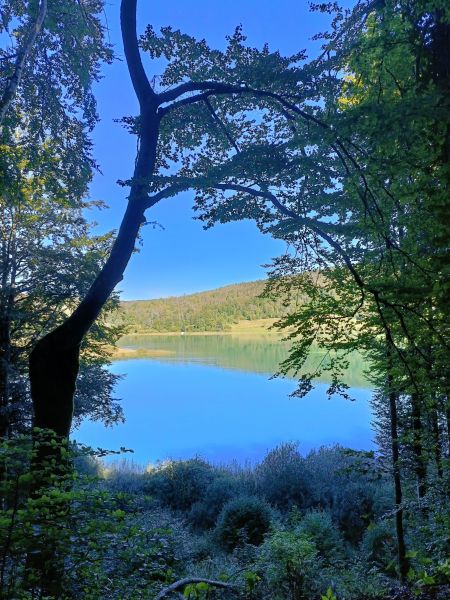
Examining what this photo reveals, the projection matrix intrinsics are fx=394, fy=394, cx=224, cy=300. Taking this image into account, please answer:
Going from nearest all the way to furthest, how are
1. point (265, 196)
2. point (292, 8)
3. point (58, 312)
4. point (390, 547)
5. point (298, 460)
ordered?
point (265, 196), point (292, 8), point (390, 547), point (58, 312), point (298, 460)

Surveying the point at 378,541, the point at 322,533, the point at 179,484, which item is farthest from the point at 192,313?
the point at 322,533

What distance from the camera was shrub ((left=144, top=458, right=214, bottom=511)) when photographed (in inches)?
374

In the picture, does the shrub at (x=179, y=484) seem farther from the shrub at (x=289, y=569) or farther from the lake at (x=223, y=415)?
the shrub at (x=289, y=569)

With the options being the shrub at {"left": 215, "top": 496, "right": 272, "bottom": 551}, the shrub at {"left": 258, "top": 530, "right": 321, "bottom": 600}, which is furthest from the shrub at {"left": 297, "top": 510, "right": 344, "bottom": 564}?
the shrub at {"left": 258, "top": 530, "right": 321, "bottom": 600}

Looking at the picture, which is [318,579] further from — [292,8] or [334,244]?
[292,8]

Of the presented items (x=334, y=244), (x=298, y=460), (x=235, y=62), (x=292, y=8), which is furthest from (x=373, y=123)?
(x=298, y=460)

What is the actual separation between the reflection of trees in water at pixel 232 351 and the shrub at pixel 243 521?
63.4 ft

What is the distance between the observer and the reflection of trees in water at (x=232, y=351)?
40834mm

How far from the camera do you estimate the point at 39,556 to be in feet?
6.45

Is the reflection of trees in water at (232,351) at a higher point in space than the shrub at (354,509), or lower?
lower

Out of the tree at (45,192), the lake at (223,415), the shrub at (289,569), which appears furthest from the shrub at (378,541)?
the tree at (45,192)

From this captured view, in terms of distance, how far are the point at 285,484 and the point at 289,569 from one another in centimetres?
546

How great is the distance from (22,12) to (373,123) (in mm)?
4564

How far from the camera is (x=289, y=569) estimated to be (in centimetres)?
397
